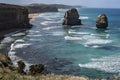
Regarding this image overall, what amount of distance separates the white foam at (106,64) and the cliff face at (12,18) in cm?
4706

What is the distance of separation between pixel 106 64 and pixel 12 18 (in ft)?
197

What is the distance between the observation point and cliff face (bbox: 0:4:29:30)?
282 ft

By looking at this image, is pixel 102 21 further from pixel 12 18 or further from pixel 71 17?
pixel 12 18

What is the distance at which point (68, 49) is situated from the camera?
51.9m

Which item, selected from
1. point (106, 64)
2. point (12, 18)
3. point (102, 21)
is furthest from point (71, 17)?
point (106, 64)

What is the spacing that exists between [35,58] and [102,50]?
44.2ft

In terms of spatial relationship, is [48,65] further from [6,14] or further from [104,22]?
[104,22]

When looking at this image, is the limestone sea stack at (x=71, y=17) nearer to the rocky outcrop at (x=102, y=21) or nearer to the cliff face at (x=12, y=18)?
the rocky outcrop at (x=102, y=21)

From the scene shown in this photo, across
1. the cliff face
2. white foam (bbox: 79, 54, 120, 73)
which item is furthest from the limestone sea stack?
white foam (bbox: 79, 54, 120, 73)

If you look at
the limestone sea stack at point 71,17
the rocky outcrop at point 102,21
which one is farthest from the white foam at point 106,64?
the limestone sea stack at point 71,17

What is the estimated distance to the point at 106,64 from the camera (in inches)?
1507

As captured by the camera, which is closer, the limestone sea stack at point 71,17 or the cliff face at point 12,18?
the cliff face at point 12,18

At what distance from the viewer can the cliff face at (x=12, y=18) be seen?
85.9 metres

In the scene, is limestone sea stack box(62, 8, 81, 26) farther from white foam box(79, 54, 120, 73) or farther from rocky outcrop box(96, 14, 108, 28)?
white foam box(79, 54, 120, 73)
